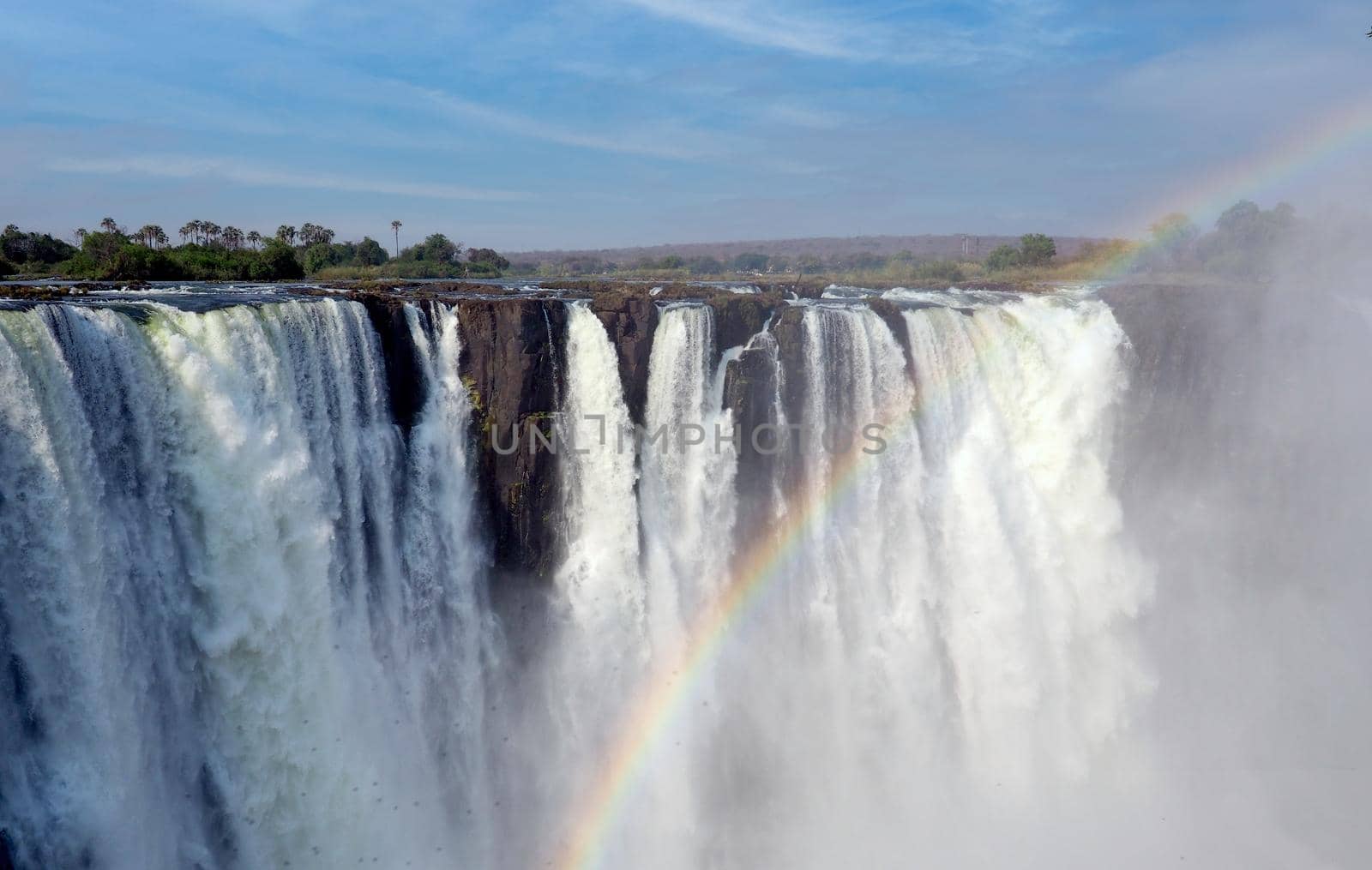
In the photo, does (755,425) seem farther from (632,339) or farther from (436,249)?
(436,249)

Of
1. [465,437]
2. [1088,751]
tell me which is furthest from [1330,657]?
[465,437]

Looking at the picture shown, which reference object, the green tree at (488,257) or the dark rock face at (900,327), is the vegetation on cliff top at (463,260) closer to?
the green tree at (488,257)

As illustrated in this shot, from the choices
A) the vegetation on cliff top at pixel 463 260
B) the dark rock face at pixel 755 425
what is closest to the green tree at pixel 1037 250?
the vegetation on cliff top at pixel 463 260

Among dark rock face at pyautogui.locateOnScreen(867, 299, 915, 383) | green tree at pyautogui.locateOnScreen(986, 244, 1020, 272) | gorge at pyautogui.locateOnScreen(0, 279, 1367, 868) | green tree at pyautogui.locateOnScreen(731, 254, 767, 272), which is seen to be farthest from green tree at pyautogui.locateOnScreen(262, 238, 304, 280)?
green tree at pyautogui.locateOnScreen(731, 254, 767, 272)

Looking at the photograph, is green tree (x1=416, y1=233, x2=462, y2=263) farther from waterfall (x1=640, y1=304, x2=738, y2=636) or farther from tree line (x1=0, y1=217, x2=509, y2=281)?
waterfall (x1=640, y1=304, x2=738, y2=636)

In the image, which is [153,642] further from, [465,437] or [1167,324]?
[1167,324]

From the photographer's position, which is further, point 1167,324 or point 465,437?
point 1167,324

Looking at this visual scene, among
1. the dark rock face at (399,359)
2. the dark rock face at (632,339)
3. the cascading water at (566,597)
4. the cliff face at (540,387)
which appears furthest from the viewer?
the dark rock face at (632,339)
